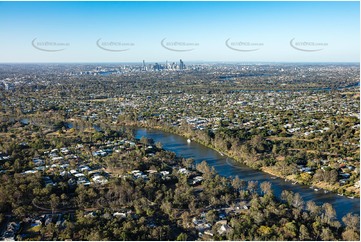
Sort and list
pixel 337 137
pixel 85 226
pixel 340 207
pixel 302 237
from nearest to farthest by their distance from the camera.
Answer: pixel 302 237
pixel 85 226
pixel 340 207
pixel 337 137

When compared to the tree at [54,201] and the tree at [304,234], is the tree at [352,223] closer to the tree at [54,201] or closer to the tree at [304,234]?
the tree at [304,234]

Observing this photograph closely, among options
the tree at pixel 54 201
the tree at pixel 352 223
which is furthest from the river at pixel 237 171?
the tree at pixel 54 201

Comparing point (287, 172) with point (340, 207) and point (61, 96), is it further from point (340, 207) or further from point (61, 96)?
point (61, 96)

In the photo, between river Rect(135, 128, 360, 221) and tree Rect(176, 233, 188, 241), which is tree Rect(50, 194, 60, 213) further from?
river Rect(135, 128, 360, 221)

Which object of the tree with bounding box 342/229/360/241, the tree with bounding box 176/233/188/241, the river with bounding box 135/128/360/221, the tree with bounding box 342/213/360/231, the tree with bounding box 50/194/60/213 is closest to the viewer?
the tree with bounding box 342/229/360/241

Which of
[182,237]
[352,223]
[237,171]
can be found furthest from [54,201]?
[352,223]

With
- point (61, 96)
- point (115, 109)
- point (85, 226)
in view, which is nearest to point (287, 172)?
point (85, 226)

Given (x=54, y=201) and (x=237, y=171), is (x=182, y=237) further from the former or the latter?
(x=237, y=171)

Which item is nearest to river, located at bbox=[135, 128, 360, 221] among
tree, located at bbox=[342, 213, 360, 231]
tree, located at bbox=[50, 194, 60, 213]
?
tree, located at bbox=[342, 213, 360, 231]
